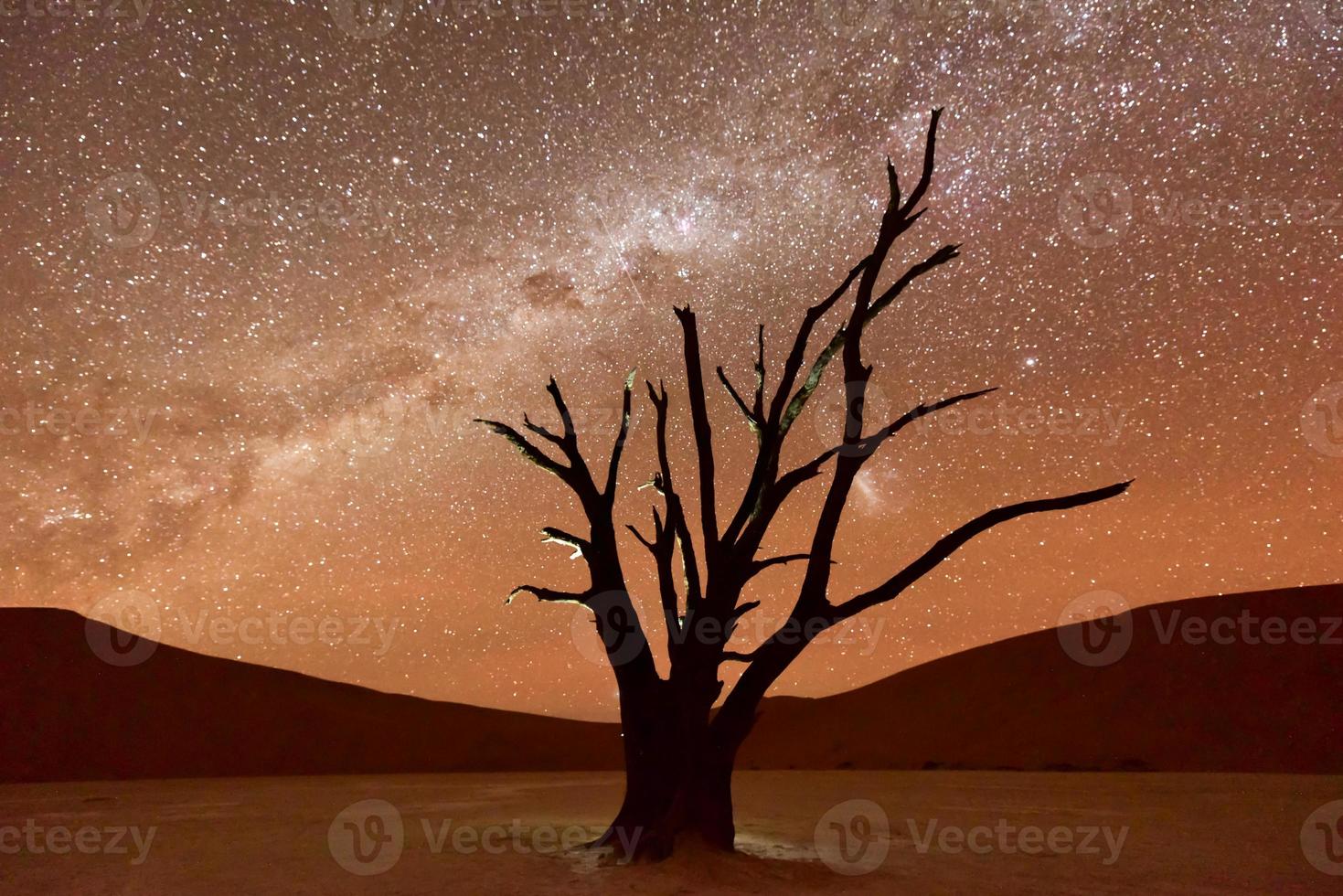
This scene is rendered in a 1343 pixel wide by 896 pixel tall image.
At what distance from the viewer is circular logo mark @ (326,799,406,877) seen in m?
8.87

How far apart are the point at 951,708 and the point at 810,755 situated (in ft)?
26.3

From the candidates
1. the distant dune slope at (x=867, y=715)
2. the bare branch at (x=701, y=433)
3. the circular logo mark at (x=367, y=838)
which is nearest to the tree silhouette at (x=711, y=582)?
the bare branch at (x=701, y=433)

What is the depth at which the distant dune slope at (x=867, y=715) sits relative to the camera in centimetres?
3297

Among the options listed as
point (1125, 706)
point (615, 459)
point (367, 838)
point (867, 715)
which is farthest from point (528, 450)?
point (867, 715)

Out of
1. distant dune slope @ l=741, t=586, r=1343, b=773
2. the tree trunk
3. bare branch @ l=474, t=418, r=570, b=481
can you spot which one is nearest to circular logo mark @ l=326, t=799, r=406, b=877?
the tree trunk

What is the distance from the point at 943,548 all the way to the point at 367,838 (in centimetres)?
883

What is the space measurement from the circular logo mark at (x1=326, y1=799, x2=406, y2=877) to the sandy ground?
6 cm

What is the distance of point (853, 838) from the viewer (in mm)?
10773

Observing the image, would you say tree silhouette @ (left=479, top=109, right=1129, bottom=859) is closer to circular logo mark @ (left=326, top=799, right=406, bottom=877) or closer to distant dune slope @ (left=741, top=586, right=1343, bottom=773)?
circular logo mark @ (left=326, top=799, right=406, bottom=877)

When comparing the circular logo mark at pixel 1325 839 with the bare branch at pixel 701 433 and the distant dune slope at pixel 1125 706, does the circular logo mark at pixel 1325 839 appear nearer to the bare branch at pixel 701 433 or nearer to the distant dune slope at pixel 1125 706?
the bare branch at pixel 701 433

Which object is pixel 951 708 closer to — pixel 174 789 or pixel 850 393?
pixel 174 789

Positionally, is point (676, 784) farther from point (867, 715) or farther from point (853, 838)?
point (867, 715)

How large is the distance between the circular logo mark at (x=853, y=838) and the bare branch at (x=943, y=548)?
8.52ft

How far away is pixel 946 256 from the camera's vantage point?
8.60 metres
